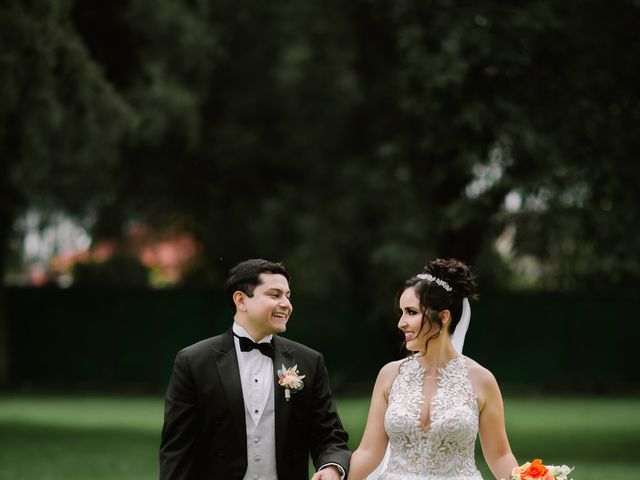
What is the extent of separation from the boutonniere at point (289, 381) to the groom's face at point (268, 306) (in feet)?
0.69

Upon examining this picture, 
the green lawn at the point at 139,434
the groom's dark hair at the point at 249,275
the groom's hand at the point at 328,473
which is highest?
the green lawn at the point at 139,434

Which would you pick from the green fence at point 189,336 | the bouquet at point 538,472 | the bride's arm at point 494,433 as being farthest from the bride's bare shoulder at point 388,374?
the green fence at point 189,336

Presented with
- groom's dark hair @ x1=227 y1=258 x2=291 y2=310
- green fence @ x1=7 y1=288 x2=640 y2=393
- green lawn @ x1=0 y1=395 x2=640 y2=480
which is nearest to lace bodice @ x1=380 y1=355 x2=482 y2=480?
groom's dark hair @ x1=227 y1=258 x2=291 y2=310

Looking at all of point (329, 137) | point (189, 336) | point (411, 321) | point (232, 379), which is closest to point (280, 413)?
point (232, 379)

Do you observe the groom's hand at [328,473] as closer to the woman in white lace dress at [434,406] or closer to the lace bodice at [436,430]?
the woman in white lace dress at [434,406]

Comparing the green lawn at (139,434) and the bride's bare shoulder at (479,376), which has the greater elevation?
the green lawn at (139,434)

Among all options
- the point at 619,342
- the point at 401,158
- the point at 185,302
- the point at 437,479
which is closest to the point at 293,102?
the point at 185,302

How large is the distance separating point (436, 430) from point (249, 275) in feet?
4.06

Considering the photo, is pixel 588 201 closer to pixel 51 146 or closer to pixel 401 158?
pixel 401 158

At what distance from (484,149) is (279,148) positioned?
1322cm

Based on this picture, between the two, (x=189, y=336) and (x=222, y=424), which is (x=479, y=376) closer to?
(x=222, y=424)

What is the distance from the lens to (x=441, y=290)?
20.8 feet

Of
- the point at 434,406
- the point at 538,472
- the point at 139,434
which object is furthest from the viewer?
the point at 139,434

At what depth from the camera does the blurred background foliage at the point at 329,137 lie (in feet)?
57.5
